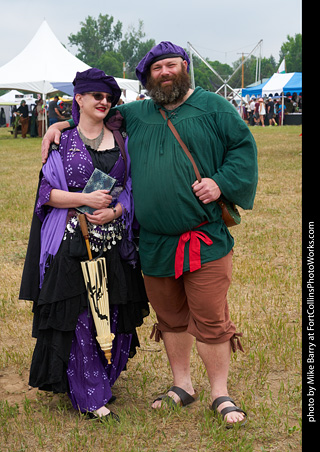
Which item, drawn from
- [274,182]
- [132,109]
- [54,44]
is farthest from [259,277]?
[54,44]

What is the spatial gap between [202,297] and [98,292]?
1.92 feet

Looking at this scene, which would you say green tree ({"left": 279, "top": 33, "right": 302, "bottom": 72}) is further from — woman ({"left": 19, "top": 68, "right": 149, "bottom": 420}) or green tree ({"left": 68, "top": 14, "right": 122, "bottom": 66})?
woman ({"left": 19, "top": 68, "right": 149, "bottom": 420})

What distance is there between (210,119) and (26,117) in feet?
85.1

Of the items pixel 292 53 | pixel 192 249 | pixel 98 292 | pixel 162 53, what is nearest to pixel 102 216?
pixel 98 292

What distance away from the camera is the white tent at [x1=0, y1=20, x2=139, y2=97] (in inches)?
928

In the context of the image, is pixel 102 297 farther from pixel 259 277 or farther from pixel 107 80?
pixel 259 277

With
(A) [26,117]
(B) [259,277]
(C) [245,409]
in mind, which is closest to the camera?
(C) [245,409]

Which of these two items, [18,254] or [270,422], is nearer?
[270,422]

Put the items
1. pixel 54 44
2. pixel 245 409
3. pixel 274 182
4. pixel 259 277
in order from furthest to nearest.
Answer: pixel 54 44 → pixel 274 182 → pixel 259 277 → pixel 245 409

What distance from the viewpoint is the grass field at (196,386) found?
10.3 ft

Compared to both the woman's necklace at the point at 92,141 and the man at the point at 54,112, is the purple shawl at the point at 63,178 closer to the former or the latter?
the woman's necklace at the point at 92,141

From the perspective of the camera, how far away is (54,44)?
2462 cm

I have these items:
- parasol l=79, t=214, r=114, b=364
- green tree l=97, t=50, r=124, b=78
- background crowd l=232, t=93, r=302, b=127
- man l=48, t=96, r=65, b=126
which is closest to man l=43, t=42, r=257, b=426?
parasol l=79, t=214, r=114, b=364

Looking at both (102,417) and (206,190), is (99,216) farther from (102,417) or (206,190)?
(102,417)
